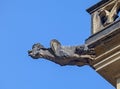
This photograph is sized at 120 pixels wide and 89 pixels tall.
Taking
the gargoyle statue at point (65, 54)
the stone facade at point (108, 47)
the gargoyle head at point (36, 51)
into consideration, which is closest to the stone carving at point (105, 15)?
the stone facade at point (108, 47)

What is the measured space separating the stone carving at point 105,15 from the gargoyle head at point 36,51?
975mm

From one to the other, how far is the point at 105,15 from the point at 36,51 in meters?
1.33

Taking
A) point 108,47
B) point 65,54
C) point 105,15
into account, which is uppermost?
point 105,15

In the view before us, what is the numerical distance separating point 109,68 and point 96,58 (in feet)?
1.01

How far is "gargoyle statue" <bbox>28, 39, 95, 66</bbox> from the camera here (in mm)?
11711

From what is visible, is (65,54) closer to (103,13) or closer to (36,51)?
(36,51)

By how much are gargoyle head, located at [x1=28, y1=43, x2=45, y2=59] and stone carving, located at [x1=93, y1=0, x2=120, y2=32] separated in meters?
0.97

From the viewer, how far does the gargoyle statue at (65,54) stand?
38.4ft

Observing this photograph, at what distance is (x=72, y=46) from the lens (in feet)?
38.9

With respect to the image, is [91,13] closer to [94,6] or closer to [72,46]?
[94,6]

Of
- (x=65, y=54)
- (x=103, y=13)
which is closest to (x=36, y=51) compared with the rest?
(x=65, y=54)

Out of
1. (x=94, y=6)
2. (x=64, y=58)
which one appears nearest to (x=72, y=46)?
(x=64, y=58)

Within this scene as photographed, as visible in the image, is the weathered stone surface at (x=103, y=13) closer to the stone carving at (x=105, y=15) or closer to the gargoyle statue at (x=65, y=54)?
the stone carving at (x=105, y=15)

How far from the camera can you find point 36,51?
12.2 meters
